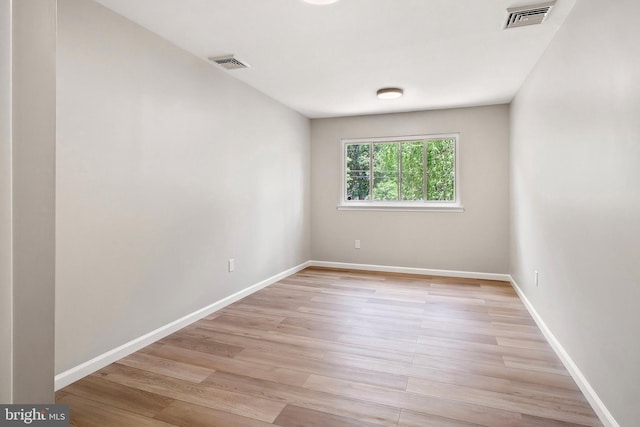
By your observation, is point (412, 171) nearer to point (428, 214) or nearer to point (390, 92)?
point (428, 214)

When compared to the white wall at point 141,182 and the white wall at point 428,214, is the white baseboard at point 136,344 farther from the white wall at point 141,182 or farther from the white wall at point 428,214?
the white wall at point 428,214

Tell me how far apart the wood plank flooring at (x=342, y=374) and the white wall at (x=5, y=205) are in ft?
3.47

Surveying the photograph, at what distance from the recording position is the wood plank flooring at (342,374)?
1.77 m

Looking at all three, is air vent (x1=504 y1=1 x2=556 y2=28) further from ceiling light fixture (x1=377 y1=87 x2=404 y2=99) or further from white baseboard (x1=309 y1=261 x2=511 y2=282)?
white baseboard (x1=309 y1=261 x2=511 y2=282)

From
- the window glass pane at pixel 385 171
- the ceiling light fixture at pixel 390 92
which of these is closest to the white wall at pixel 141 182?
the ceiling light fixture at pixel 390 92

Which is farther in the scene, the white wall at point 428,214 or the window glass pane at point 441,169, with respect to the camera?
the window glass pane at point 441,169

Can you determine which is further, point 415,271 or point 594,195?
point 415,271

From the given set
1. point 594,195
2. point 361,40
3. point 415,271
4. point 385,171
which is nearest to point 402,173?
point 385,171

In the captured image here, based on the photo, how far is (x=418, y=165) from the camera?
512 cm

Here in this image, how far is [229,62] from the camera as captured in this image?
10.4 ft

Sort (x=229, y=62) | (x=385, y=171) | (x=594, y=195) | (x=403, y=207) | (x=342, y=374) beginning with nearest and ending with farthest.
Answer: (x=594, y=195)
(x=342, y=374)
(x=229, y=62)
(x=403, y=207)
(x=385, y=171)

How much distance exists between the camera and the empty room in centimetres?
126

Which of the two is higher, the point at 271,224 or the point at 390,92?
the point at 390,92

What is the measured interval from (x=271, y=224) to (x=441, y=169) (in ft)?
8.20
